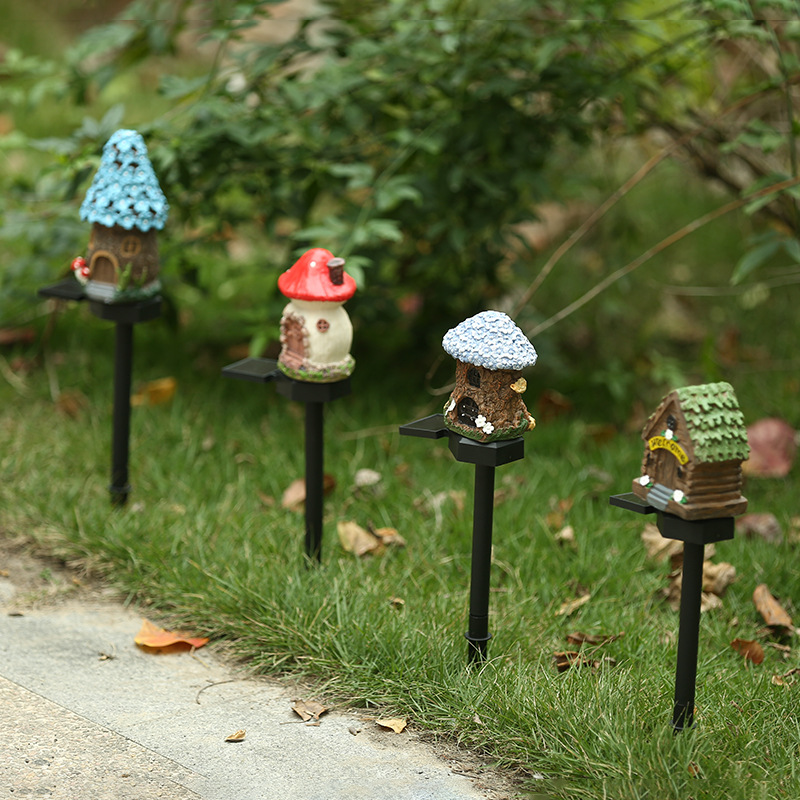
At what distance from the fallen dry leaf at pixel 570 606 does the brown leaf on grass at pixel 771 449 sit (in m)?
1.26

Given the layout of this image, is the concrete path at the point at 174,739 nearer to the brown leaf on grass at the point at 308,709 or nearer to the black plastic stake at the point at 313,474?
the brown leaf on grass at the point at 308,709

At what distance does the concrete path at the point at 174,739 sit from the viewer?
2195mm

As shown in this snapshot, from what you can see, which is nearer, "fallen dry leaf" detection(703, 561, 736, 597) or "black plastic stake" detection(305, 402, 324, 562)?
"black plastic stake" detection(305, 402, 324, 562)

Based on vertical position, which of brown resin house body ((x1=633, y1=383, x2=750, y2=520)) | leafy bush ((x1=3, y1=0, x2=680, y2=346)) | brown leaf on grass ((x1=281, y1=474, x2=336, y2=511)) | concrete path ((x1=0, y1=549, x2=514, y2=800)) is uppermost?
leafy bush ((x1=3, y1=0, x2=680, y2=346))

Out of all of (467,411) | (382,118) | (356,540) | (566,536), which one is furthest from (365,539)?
(382,118)

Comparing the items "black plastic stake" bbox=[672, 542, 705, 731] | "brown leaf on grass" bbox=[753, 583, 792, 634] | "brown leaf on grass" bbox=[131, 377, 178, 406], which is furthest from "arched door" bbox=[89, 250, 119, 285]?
"brown leaf on grass" bbox=[753, 583, 792, 634]

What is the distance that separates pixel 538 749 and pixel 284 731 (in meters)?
0.58

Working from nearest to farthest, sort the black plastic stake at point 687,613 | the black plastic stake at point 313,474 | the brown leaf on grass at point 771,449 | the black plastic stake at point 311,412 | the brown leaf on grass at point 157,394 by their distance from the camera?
the black plastic stake at point 687,613, the black plastic stake at point 311,412, the black plastic stake at point 313,474, the brown leaf on grass at point 771,449, the brown leaf on grass at point 157,394

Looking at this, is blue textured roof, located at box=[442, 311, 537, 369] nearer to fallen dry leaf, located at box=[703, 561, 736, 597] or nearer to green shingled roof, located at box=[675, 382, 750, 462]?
green shingled roof, located at box=[675, 382, 750, 462]

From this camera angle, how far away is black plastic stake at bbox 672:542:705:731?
7.38ft

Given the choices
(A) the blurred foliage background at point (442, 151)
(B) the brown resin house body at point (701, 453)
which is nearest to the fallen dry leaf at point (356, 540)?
(A) the blurred foliage background at point (442, 151)

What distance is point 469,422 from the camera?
2.49 metres

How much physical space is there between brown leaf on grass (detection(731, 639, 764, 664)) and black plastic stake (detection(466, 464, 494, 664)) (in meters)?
0.75

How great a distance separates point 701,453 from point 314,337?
1120 millimetres
